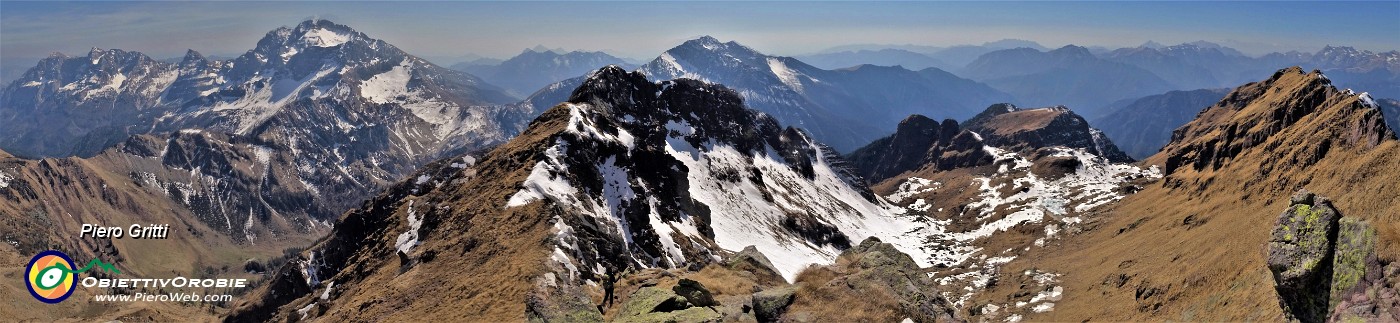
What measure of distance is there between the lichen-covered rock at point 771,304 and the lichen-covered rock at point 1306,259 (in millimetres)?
23774

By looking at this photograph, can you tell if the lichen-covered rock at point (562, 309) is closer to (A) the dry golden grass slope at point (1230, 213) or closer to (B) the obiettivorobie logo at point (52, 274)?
(A) the dry golden grass slope at point (1230, 213)

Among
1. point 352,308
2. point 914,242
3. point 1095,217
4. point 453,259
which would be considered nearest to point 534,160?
point 453,259

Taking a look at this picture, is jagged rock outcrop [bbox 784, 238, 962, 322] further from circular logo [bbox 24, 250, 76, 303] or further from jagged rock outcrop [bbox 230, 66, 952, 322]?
circular logo [bbox 24, 250, 76, 303]

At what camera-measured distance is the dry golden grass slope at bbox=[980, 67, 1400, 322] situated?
61906mm

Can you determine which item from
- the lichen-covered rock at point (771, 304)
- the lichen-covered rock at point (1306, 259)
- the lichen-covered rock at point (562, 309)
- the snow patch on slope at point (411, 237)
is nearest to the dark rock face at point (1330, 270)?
the lichen-covered rock at point (1306, 259)

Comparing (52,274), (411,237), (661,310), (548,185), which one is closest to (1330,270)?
(661,310)

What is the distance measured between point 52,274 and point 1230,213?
18122cm

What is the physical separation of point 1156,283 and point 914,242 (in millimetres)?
113395

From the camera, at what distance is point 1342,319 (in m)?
30.2

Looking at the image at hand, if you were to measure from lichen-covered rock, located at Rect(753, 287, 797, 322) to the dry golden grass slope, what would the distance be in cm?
2771

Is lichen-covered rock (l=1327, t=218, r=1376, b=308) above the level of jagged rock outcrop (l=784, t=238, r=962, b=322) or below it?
above

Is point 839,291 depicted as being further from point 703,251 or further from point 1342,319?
point 703,251

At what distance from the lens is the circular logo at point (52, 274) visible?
99.6 m

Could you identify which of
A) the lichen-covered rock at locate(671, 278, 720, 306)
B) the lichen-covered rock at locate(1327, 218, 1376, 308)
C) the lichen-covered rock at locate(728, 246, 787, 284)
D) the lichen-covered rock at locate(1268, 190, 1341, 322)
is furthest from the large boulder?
the lichen-covered rock at locate(728, 246, 787, 284)
